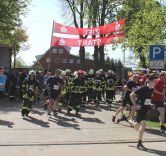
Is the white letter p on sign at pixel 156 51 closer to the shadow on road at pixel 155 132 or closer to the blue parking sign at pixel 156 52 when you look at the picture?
the blue parking sign at pixel 156 52

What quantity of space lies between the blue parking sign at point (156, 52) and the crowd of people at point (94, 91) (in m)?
0.55

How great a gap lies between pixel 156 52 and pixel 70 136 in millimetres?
4665

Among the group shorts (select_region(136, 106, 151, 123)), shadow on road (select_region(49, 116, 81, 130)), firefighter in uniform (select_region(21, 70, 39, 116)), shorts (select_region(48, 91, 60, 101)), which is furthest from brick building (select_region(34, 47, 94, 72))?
shorts (select_region(136, 106, 151, 123))

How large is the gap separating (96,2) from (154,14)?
1091 cm

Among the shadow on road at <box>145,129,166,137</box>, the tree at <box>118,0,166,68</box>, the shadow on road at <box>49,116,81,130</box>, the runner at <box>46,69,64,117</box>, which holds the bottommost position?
the shadow on road at <box>145,129,166,137</box>

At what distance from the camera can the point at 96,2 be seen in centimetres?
4725

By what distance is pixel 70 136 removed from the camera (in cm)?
1462

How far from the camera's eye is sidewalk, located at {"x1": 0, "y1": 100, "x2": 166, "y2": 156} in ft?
40.7

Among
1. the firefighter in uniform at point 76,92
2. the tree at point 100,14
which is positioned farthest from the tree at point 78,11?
the firefighter in uniform at point 76,92

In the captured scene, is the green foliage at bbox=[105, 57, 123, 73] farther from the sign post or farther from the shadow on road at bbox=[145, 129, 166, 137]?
the shadow on road at bbox=[145, 129, 166, 137]

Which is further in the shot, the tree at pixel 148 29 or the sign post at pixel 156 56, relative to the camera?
the tree at pixel 148 29

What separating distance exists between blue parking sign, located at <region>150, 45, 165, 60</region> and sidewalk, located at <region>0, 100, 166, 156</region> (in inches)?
96.5

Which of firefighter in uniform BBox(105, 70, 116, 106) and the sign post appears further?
firefighter in uniform BBox(105, 70, 116, 106)

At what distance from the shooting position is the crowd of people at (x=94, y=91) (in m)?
13.4
